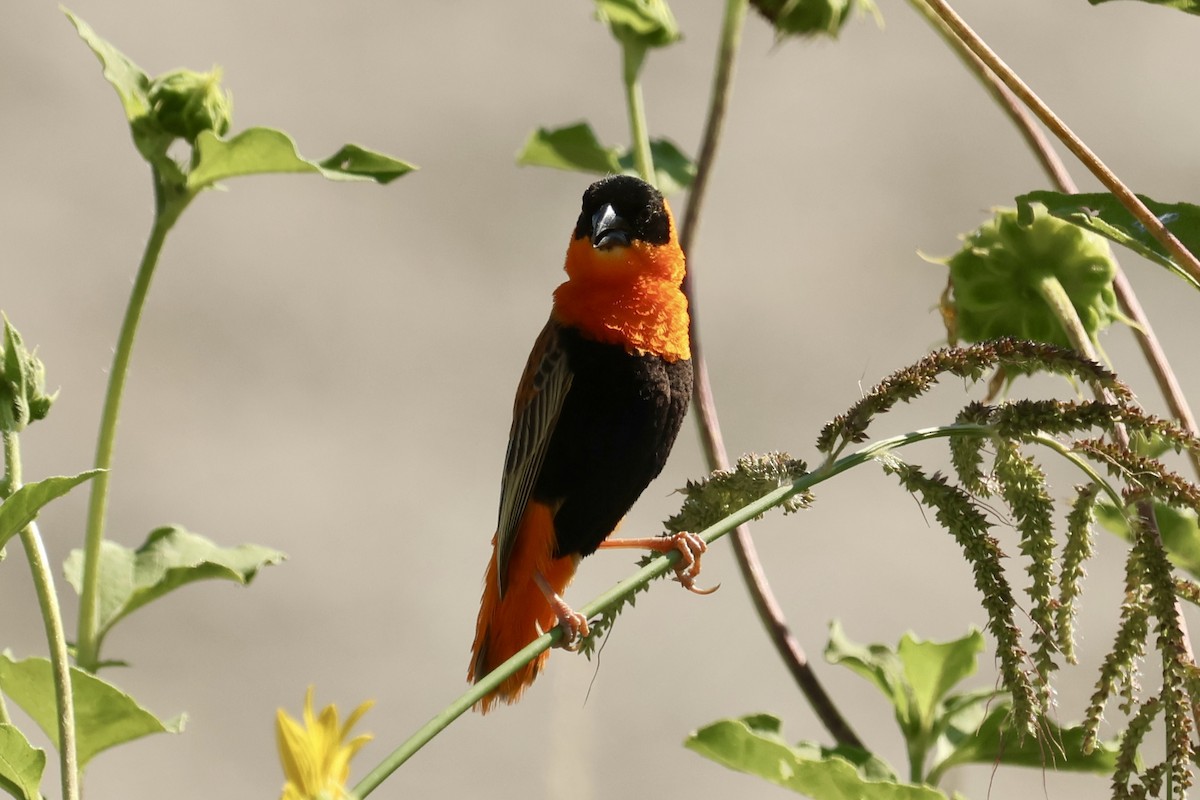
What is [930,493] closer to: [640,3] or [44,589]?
[44,589]

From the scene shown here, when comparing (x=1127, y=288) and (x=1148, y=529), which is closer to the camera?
(x=1148, y=529)

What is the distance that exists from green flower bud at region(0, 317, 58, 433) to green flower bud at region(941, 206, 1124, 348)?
0.82 m

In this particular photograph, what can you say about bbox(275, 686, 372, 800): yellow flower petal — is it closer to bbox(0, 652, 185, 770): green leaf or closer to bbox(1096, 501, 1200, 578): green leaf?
bbox(0, 652, 185, 770): green leaf

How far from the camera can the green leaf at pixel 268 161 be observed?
3.77ft

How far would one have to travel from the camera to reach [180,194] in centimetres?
125

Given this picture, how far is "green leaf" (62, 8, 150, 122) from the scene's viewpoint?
120 cm

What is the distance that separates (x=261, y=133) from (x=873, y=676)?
0.84 m

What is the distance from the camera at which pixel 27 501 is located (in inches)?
31.3

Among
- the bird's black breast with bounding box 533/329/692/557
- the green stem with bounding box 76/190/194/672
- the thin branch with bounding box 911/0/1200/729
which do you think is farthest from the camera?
the bird's black breast with bounding box 533/329/692/557

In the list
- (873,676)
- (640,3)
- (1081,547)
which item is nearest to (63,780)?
(1081,547)

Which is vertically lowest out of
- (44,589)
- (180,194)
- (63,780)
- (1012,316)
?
(63,780)

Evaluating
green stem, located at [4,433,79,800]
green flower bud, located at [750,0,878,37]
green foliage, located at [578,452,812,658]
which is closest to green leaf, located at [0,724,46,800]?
green stem, located at [4,433,79,800]

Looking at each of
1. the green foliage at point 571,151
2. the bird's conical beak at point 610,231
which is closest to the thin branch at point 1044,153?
the bird's conical beak at point 610,231

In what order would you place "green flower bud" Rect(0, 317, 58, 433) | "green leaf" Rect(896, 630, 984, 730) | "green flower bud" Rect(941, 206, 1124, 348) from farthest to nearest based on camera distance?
"green leaf" Rect(896, 630, 984, 730)
"green flower bud" Rect(941, 206, 1124, 348)
"green flower bud" Rect(0, 317, 58, 433)
